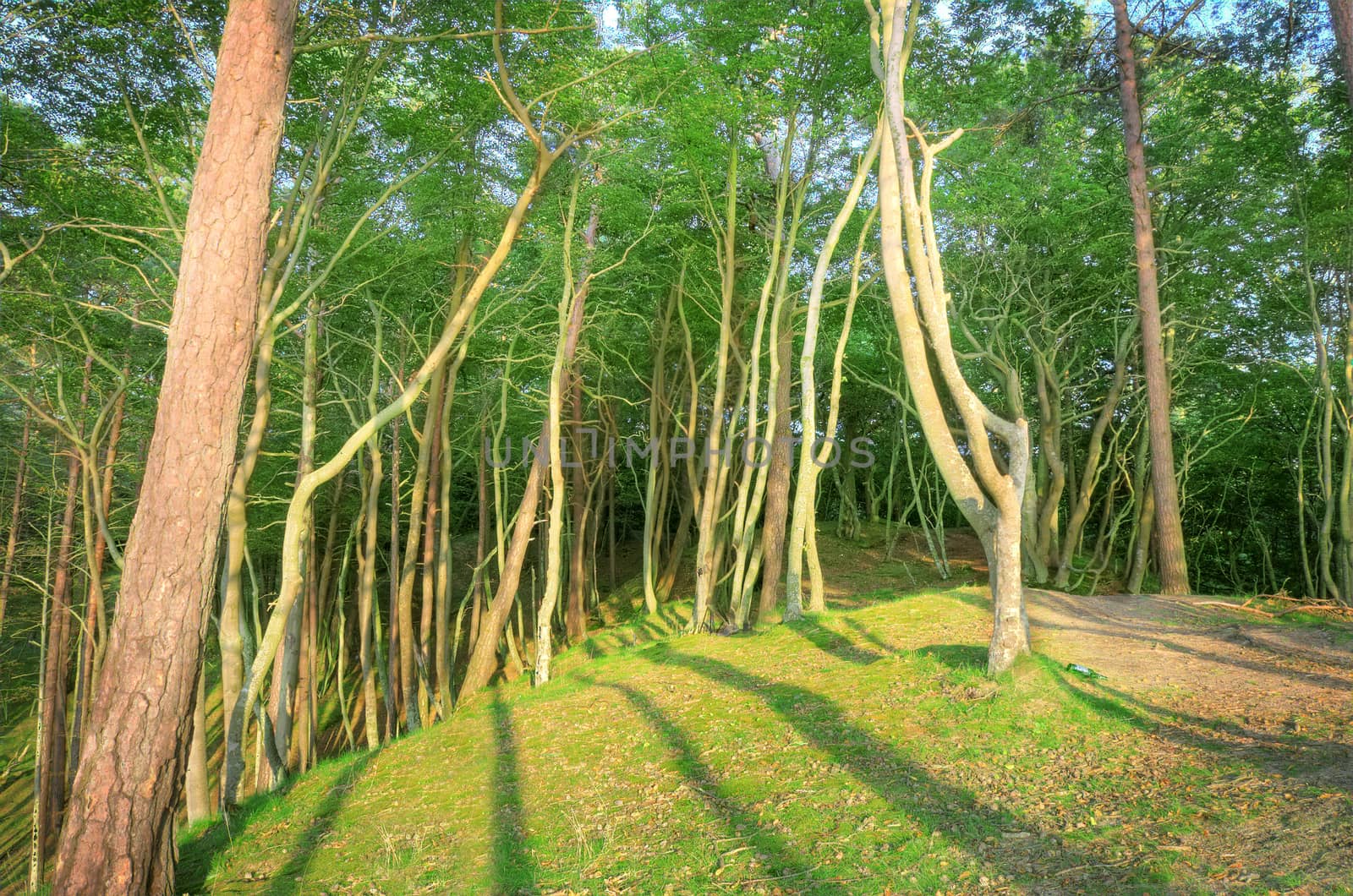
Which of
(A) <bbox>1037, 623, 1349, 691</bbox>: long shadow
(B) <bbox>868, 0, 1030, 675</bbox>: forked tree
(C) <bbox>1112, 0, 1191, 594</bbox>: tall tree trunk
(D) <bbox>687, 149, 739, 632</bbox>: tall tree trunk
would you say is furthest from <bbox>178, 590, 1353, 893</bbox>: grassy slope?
(C) <bbox>1112, 0, 1191, 594</bbox>: tall tree trunk

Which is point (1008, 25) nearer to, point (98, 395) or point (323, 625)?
point (98, 395)

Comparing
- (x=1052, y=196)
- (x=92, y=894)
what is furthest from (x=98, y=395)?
(x=1052, y=196)

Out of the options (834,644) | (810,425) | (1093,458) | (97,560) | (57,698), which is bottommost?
(57,698)

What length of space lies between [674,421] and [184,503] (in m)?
15.6

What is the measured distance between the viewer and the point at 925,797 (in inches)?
178

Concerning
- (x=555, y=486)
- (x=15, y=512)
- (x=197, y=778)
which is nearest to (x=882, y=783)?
(x=555, y=486)

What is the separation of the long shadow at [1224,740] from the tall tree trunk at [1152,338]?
6448mm

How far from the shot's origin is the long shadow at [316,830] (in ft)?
15.6

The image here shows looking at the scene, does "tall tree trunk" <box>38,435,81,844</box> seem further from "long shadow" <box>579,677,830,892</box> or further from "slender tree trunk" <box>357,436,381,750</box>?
"long shadow" <box>579,677,830,892</box>

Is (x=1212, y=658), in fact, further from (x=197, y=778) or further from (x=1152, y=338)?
(x=197, y=778)

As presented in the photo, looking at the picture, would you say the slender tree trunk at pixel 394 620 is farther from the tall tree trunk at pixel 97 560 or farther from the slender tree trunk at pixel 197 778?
the tall tree trunk at pixel 97 560

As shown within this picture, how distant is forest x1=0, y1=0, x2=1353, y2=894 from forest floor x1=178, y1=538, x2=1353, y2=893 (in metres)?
0.04

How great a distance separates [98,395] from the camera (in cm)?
1134

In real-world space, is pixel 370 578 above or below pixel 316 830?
above
